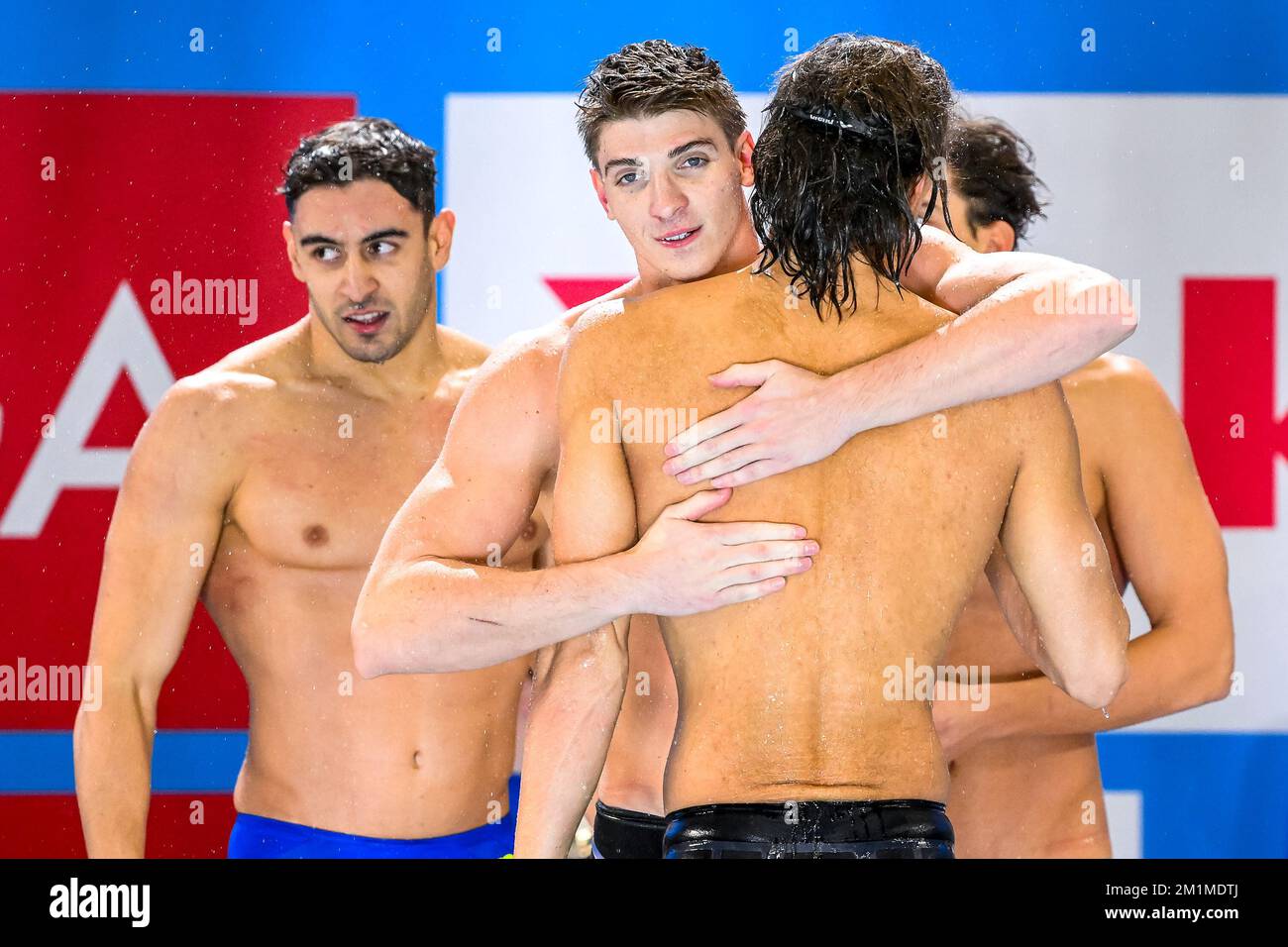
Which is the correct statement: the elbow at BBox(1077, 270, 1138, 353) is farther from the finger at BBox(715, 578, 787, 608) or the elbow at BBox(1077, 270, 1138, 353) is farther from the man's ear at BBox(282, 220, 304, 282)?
the man's ear at BBox(282, 220, 304, 282)

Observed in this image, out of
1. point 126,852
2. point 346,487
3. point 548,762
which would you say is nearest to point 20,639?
point 126,852

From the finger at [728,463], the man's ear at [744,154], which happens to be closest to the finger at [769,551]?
the finger at [728,463]

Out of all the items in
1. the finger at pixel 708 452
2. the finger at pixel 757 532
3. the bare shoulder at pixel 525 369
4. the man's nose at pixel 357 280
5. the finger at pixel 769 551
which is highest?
the man's nose at pixel 357 280

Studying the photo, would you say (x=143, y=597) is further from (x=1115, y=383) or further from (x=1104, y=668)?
(x=1115, y=383)

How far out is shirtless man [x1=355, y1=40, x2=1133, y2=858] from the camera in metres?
1.84

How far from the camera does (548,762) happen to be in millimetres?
2041

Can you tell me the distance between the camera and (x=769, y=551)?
5.92 ft

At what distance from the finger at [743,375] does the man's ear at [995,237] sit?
1257 millimetres

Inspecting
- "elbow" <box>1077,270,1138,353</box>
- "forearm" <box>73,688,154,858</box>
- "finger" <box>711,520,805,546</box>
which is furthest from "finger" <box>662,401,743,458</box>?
"forearm" <box>73,688,154,858</box>

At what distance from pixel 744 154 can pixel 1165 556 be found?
1.16m

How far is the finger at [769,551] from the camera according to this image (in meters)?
1.79

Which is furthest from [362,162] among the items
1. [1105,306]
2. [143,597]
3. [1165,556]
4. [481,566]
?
[1165,556]

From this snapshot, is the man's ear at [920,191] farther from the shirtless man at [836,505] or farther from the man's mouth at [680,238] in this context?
the man's mouth at [680,238]
